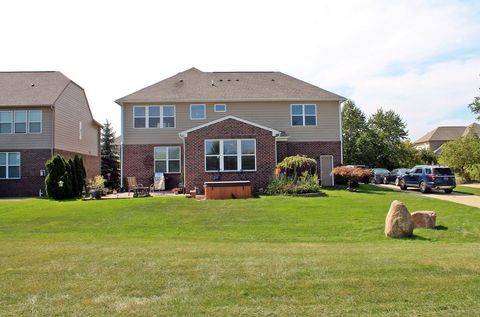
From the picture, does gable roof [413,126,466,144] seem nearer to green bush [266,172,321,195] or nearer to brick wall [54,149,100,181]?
brick wall [54,149,100,181]

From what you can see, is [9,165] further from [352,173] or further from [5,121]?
[352,173]

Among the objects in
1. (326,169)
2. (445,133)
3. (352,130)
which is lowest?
(326,169)

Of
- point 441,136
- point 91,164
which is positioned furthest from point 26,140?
point 441,136

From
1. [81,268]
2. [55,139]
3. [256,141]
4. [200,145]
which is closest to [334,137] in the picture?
[256,141]

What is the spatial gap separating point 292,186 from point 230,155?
4075 millimetres

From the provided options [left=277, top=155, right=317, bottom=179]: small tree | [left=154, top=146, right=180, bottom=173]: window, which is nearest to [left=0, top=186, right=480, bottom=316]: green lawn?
[left=277, top=155, right=317, bottom=179]: small tree

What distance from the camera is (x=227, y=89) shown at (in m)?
28.1

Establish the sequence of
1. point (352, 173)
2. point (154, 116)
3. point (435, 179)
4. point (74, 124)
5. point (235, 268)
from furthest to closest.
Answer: point (74, 124), point (154, 116), point (435, 179), point (352, 173), point (235, 268)

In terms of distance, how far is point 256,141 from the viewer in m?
22.9

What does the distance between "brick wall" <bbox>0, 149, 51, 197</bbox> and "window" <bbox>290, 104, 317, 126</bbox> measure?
15911 millimetres

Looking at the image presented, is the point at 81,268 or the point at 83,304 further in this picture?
the point at 81,268

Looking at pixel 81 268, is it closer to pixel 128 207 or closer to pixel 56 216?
pixel 56 216

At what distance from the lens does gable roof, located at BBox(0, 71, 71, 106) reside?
26.5 metres

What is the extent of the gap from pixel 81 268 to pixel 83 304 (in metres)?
1.86
